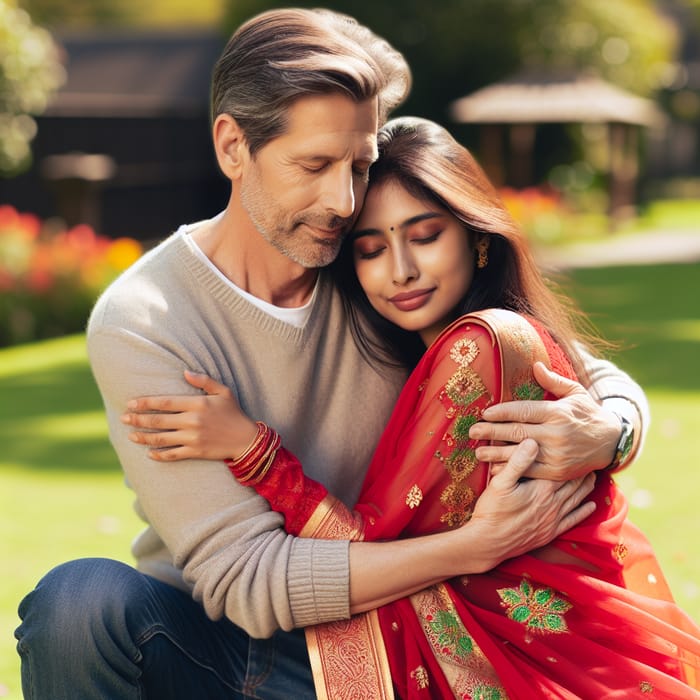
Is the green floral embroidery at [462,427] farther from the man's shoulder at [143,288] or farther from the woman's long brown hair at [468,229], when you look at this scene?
the man's shoulder at [143,288]

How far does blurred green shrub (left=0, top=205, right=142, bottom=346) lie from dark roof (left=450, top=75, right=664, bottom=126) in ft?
36.7

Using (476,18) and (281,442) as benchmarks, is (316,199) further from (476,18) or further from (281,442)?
(476,18)

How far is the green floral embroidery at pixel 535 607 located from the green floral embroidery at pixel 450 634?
0.10 m

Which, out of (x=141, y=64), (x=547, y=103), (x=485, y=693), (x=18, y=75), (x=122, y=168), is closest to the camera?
(x=485, y=693)

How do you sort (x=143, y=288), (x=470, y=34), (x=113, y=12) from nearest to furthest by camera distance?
1. (x=143, y=288)
2. (x=470, y=34)
3. (x=113, y=12)

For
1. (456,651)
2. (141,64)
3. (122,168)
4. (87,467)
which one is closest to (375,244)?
(456,651)

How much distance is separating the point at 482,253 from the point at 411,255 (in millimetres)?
183

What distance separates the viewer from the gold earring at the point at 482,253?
2.78 m

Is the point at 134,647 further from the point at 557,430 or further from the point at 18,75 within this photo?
the point at 18,75

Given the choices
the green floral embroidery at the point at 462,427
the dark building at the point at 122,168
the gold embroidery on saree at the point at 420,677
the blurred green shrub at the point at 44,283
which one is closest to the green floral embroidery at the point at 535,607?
the gold embroidery on saree at the point at 420,677

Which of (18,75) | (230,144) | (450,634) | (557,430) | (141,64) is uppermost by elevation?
(141,64)

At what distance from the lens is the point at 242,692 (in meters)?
2.54

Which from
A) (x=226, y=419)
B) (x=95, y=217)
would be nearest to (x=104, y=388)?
(x=226, y=419)

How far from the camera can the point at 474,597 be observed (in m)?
2.43
